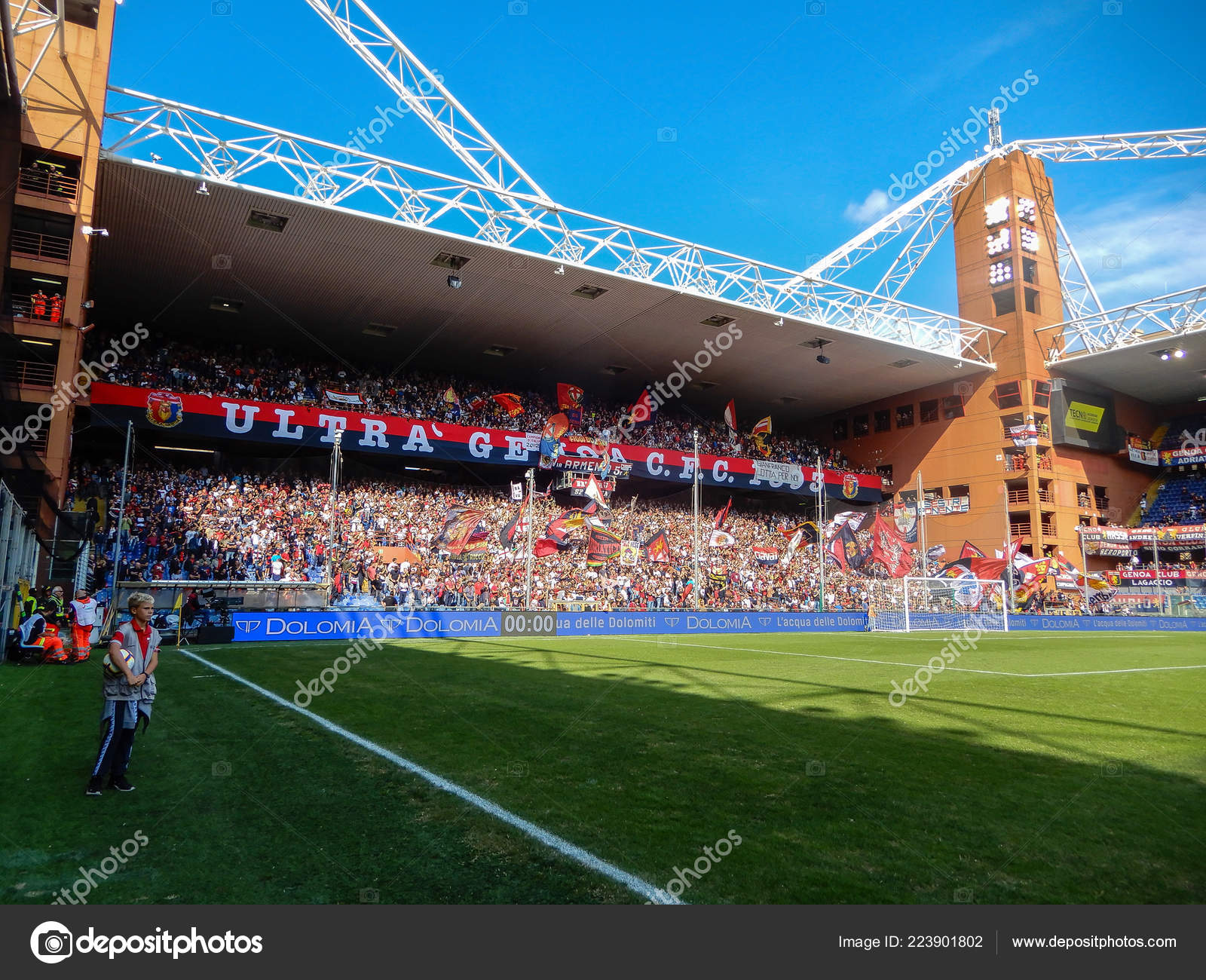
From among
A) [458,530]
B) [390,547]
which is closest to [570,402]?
[458,530]

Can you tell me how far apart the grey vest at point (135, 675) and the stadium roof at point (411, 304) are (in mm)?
23244

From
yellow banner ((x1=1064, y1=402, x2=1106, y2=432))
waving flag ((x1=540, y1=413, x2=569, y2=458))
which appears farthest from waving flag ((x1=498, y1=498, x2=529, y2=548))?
yellow banner ((x1=1064, y1=402, x2=1106, y2=432))

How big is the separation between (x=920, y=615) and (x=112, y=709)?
32.0 metres

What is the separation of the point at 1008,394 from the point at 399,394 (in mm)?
36770

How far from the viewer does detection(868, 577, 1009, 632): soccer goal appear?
32125mm

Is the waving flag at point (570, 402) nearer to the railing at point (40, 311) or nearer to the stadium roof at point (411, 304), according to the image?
the stadium roof at point (411, 304)

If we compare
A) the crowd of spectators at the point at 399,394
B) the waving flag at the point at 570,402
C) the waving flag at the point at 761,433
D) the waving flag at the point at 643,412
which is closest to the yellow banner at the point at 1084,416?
the crowd of spectators at the point at 399,394

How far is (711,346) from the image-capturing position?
41188mm

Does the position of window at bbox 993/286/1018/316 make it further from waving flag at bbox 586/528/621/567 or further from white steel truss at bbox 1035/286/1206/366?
waving flag at bbox 586/528/621/567

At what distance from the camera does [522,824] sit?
538cm

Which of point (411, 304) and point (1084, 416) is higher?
point (411, 304)

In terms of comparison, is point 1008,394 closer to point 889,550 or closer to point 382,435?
point 889,550

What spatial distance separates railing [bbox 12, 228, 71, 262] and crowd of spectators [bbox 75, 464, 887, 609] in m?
7.93

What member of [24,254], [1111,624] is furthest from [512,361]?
→ [1111,624]
